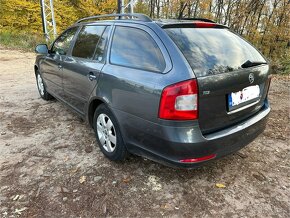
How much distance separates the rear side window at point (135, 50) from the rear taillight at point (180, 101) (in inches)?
10.6

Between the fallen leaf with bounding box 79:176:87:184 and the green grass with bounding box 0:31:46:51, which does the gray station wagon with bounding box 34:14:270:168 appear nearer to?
the fallen leaf with bounding box 79:176:87:184

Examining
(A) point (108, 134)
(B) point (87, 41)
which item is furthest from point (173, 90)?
(B) point (87, 41)

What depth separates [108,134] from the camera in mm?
3082

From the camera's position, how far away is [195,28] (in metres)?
2.74

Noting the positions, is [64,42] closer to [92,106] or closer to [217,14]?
[92,106]

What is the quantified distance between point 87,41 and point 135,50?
118 centimetres

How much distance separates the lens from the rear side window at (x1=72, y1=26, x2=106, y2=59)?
133 inches

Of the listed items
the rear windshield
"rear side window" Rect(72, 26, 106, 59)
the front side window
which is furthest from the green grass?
the rear windshield

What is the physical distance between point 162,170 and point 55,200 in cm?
116

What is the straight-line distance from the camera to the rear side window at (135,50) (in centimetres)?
246

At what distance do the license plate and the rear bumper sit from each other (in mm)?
208

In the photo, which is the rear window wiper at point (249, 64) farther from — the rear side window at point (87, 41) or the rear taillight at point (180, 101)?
the rear side window at point (87, 41)

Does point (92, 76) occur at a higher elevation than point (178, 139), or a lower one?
higher

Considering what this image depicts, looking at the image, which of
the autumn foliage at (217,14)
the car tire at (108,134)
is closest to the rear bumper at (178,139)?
the car tire at (108,134)
